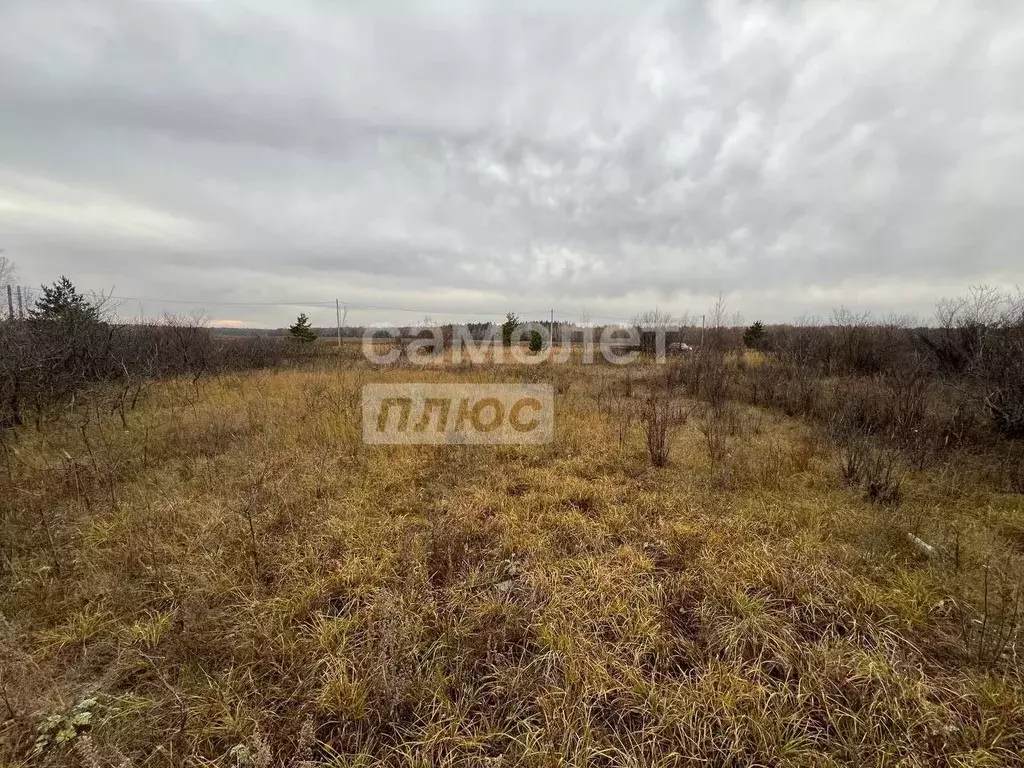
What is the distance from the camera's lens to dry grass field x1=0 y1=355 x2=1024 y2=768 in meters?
1.77

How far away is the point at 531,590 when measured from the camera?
2.78 m

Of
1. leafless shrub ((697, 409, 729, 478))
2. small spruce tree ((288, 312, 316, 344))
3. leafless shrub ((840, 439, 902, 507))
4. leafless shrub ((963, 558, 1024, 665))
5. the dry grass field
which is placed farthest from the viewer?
small spruce tree ((288, 312, 316, 344))

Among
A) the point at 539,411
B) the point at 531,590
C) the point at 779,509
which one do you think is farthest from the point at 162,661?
the point at 539,411

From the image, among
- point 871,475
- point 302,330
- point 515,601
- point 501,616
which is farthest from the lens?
point 302,330

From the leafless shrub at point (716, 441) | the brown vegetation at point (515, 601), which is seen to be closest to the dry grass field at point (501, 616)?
the brown vegetation at point (515, 601)

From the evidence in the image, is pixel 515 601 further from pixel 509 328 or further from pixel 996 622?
pixel 509 328

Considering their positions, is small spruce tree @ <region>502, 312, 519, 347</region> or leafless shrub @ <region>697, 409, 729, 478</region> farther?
small spruce tree @ <region>502, 312, 519, 347</region>

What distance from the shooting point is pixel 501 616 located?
254 cm

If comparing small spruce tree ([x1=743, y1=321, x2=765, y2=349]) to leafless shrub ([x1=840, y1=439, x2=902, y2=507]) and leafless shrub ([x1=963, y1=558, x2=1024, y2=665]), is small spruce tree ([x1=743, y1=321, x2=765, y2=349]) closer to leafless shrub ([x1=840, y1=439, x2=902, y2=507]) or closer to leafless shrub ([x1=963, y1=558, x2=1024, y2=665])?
Answer: leafless shrub ([x1=840, y1=439, x2=902, y2=507])

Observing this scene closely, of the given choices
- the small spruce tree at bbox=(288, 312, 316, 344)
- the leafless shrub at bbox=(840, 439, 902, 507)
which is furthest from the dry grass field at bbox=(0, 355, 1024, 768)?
the small spruce tree at bbox=(288, 312, 316, 344)

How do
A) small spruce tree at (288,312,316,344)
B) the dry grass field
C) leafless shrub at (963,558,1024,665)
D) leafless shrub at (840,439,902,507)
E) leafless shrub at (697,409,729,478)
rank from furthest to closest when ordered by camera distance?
small spruce tree at (288,312,316,344) → leafless shrub at (697,409,729,478) → leafless shrub at (840,439,902,507) → leafless shrub at (963,558,1024,665) → the dry grass field

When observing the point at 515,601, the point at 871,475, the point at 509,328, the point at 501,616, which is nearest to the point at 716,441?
the point at 871,475

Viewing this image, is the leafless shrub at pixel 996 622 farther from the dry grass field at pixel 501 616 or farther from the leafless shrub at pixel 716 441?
the leafless shrub at pixel 716 441

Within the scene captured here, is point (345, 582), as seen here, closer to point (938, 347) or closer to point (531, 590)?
point (531, 590)
